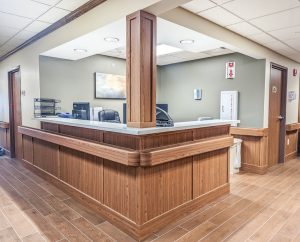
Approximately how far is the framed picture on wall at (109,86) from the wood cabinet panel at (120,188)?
2979mm

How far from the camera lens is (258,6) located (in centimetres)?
274

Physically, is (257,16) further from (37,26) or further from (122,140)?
(37,26)

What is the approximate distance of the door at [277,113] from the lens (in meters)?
4.99

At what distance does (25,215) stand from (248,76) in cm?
457

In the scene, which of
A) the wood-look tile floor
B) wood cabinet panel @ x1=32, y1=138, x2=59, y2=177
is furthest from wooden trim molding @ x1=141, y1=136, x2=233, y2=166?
wood cabinet panel @ x1=32, y1=138, x2=59, y2=177

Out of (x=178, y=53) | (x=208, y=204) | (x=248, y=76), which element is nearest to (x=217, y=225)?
(x=208, y=204)

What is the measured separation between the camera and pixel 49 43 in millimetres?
Answer: 3910

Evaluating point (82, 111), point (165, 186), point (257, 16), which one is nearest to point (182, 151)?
point (165, 186)

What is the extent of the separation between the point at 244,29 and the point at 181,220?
286 centimetres

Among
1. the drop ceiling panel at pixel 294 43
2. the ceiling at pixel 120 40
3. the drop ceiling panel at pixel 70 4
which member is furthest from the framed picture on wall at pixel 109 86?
the drop ceiling panel at pixel 294 43

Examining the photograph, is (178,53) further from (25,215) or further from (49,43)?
(25,215)

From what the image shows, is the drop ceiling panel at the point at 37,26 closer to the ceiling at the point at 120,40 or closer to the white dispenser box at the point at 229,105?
the ceiling at the point at 120,40

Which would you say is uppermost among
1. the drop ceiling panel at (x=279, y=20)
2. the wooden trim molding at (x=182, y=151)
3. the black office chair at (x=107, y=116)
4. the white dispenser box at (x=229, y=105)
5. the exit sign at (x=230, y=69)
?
the drop ceiling panel at (x=279, y=20)

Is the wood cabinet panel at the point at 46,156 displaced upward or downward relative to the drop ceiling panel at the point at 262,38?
downward
